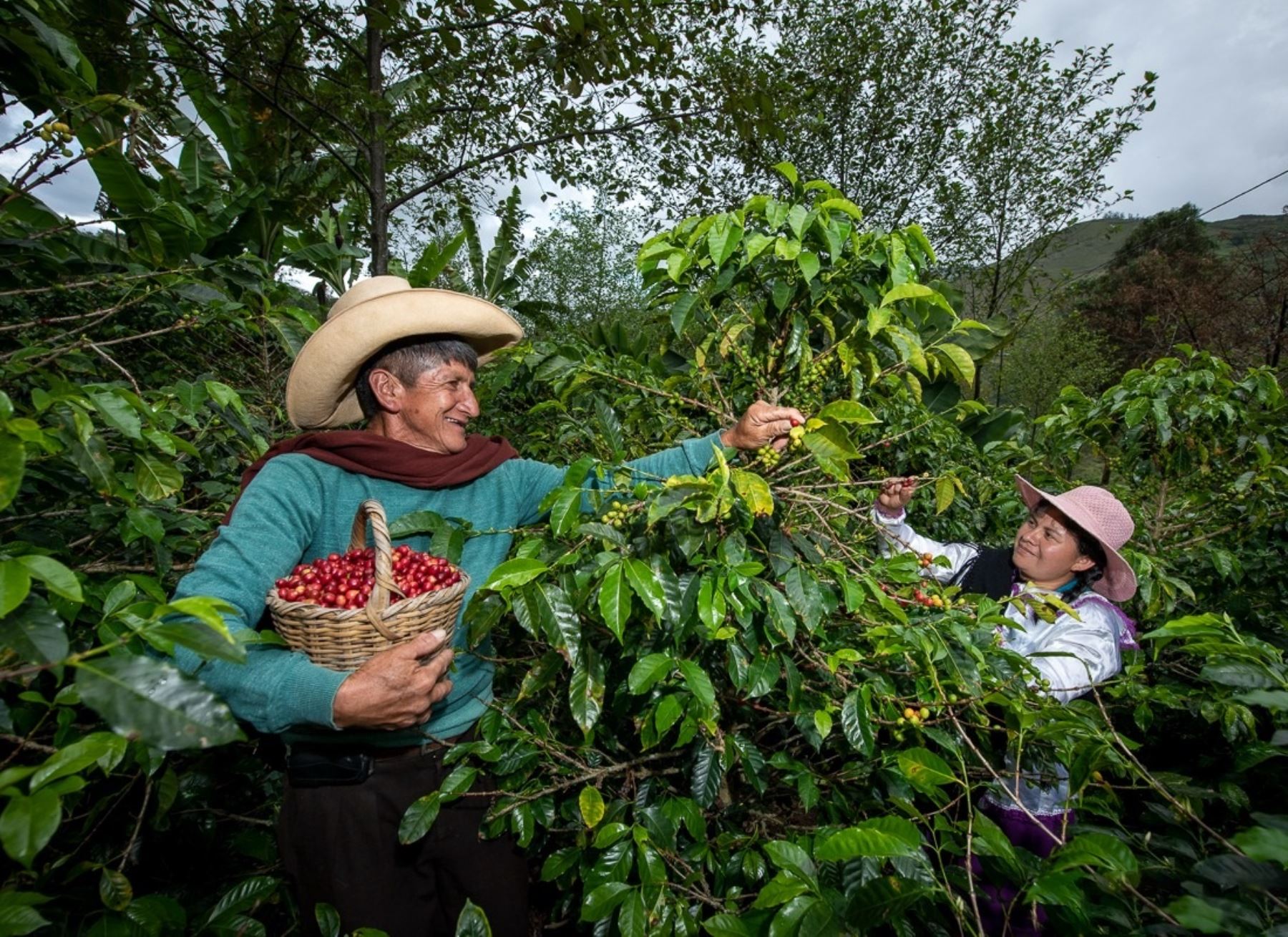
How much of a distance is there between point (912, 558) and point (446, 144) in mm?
6688

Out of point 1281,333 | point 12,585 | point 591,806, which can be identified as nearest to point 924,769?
point 591,806

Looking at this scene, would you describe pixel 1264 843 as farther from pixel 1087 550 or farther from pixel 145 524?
pixel 145 524

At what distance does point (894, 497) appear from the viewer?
247 centimetres

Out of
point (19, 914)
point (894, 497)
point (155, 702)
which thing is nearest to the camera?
point (155, 702)

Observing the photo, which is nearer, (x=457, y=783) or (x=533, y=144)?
(x=457, y=783)

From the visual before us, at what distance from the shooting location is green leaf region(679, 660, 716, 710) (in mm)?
1139

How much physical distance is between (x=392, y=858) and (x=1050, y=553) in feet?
8.16

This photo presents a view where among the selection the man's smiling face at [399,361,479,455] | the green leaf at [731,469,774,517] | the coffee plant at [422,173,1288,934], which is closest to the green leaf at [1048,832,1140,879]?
the coffee plant at [422,173,1288,934]

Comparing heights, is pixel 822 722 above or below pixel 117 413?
below

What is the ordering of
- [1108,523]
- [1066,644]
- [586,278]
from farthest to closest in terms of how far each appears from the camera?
[586,278], [1108,523], [1066,644]

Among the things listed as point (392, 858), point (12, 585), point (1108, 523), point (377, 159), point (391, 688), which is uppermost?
point (377, 159)

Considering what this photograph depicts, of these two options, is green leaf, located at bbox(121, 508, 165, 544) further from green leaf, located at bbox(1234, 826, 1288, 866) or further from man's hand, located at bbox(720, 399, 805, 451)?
green leaf, located at bbox(1234, 826, 1288, 866)

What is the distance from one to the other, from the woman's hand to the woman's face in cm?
48

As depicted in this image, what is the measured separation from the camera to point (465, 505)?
1699 millimetres
